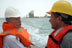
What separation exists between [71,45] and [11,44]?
867 mm

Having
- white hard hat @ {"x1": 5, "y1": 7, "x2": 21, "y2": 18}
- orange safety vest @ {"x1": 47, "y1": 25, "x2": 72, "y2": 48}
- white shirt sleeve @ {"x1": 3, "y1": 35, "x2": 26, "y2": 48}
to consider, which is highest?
white hard hat @ {"x1": 5, "y1": 7, "x2": 21, "y2": 18}

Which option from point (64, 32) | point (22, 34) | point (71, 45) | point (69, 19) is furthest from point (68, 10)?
point (22, 34)

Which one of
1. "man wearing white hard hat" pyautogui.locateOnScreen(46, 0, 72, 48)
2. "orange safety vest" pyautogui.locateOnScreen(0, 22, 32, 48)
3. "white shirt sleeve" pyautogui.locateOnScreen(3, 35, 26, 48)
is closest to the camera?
"man wearing white hard hat" pyautogui.locateOnScreen(46, 0, 72, 48)

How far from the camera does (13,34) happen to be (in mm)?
2289

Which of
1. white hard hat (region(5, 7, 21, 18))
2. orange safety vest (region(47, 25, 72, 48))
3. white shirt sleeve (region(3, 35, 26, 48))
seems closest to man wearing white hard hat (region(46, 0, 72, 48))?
orange safety vest (region(47, 25, 72, 48))

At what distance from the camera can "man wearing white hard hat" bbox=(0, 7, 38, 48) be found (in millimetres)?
2219

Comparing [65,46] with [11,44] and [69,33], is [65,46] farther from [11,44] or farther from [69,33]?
[11,44]

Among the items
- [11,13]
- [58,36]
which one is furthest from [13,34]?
[58,36]

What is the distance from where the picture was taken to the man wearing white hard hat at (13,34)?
2.22m

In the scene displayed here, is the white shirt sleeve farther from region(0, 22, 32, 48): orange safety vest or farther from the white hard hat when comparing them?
the white hard hat

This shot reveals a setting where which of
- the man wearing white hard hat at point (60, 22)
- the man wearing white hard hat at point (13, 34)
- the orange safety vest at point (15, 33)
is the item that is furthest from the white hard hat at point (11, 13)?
the man wearing white hard hat at point (60, 22)

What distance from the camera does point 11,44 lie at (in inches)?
87.0

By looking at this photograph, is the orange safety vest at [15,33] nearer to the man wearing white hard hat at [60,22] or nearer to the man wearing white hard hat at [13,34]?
the man wearing white hard hat at [13,34]

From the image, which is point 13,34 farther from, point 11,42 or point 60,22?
point 60,22
